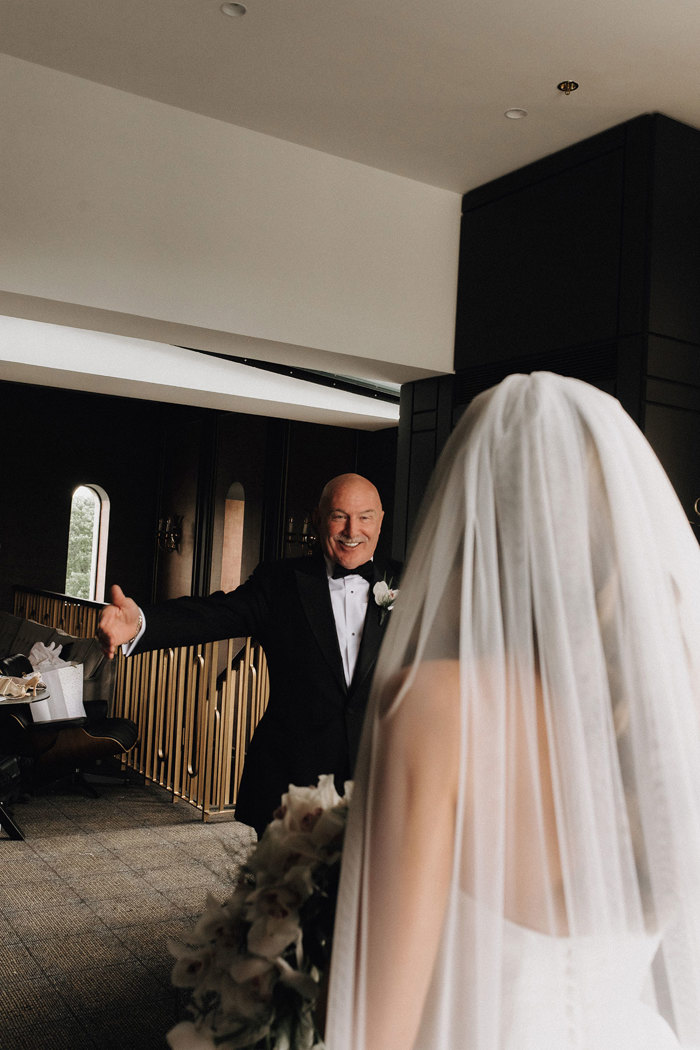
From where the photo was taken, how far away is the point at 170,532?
12125 mm

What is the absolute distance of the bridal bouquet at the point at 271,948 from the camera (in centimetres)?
127

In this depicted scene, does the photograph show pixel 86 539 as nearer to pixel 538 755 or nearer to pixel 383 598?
pixel 383 598

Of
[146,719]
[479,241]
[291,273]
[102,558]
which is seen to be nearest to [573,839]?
[291,273]

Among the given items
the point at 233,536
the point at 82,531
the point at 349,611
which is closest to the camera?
the point at 349,611

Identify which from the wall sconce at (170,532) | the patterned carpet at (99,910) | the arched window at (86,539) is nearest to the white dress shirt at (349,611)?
the patterned carpet at (99,910)

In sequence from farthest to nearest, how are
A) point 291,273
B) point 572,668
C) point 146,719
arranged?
1. point 146,719
2. point 291,273
3. point 572,668

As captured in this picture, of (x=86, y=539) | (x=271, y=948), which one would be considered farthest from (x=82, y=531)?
(x=271, y=948)

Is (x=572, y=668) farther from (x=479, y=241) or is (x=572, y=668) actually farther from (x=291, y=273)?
(x=479, y=241)

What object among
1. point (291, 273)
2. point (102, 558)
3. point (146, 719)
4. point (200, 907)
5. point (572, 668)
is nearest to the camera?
point (572, 668)

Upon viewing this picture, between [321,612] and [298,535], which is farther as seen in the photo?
[298,535]

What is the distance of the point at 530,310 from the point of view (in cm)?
538

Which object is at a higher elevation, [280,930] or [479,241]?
[479,241]

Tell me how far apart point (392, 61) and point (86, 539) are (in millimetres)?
9620

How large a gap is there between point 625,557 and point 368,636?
87.1 inches
